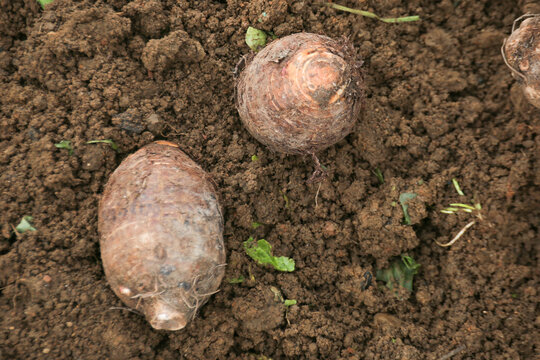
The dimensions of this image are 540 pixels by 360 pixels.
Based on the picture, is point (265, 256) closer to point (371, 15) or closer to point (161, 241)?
point (161, 241)

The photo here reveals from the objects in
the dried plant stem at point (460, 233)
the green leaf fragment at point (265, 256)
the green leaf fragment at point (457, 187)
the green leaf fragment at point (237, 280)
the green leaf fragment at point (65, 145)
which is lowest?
the green leaf fragment at point (237, 280)

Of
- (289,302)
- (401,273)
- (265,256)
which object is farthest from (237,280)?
(401,273)

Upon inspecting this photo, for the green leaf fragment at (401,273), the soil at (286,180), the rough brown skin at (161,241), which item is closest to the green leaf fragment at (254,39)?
the soil at (286,180)

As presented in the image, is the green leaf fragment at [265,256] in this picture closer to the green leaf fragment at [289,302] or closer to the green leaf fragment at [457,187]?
the green leaf fragment at [289,302]

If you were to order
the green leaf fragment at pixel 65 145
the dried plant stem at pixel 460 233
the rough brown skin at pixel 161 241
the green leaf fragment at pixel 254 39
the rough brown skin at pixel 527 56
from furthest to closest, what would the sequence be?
the green leaf fragment at pixel 254 39 → the dried plant stem at pixel 460 233 → the green leaf fragment at pixel 65 145 → the rough brown skin at pixel 527 56 → the rough brown skin at pixel 161 241

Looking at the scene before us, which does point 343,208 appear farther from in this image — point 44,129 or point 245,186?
point 44,129
